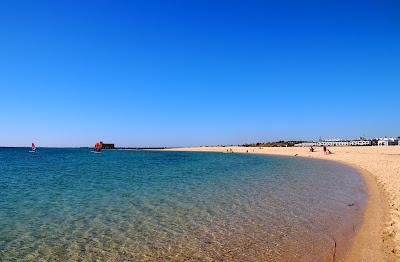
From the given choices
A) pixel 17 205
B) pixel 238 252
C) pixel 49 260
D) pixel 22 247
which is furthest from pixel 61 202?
pixel 238 252

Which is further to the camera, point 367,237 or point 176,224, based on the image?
point 176,224

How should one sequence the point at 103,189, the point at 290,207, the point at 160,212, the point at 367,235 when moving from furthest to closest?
the point at 103,189, the point at 290,207, the point at 160,212, the point at 367,235

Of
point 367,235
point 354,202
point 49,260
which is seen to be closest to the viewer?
point 49,260

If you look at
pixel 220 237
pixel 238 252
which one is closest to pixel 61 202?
pixel 220 237

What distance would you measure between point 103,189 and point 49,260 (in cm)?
1209

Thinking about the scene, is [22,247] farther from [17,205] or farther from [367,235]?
[367,235]

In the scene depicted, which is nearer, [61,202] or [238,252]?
[238,252]

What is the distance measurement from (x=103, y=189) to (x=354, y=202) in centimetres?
1380

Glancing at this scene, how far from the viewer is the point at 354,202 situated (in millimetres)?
14914

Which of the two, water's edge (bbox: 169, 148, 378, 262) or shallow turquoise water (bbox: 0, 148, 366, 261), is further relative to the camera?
shallow turquoise water (bbox: 0, 148, 366, 261)

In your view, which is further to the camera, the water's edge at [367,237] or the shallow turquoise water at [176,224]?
the shallow turquoise water at [176,224]

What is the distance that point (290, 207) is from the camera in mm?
13633

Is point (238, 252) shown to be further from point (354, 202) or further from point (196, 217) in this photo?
point (354, 202)

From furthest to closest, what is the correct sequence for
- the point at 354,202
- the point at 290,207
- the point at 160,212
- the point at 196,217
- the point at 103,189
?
the point at 103,189
the point at 354,202
the point at 290,207
the point at 160,212
the point at 196,217
